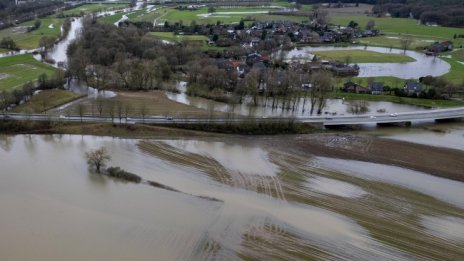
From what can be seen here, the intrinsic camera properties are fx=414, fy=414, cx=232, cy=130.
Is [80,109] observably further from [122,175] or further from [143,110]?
[122,175]

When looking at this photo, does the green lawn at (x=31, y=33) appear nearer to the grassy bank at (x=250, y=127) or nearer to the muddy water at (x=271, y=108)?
the muddy water at (x=271, y=108)

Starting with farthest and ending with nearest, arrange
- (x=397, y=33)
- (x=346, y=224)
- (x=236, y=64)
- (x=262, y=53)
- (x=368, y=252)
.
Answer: (x=397, y=33)
(x=262, y=53)
(x=236, y=64)
(x=346, y=224)
(x=368, y=252)

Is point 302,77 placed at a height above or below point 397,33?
below

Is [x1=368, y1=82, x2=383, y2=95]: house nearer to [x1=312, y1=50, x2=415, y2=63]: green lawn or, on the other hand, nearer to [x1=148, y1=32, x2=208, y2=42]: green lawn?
[x1=312, y1=50, x2=415, y2=63]: green lawn

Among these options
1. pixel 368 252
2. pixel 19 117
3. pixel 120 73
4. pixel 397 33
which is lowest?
pixel 368 252

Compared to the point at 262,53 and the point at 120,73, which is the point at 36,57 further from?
the point at 262,53

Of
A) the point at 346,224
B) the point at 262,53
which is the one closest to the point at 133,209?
the point at 346,224

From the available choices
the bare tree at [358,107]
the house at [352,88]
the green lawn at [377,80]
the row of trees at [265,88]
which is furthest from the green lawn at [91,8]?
the bare tree at [358,107]
